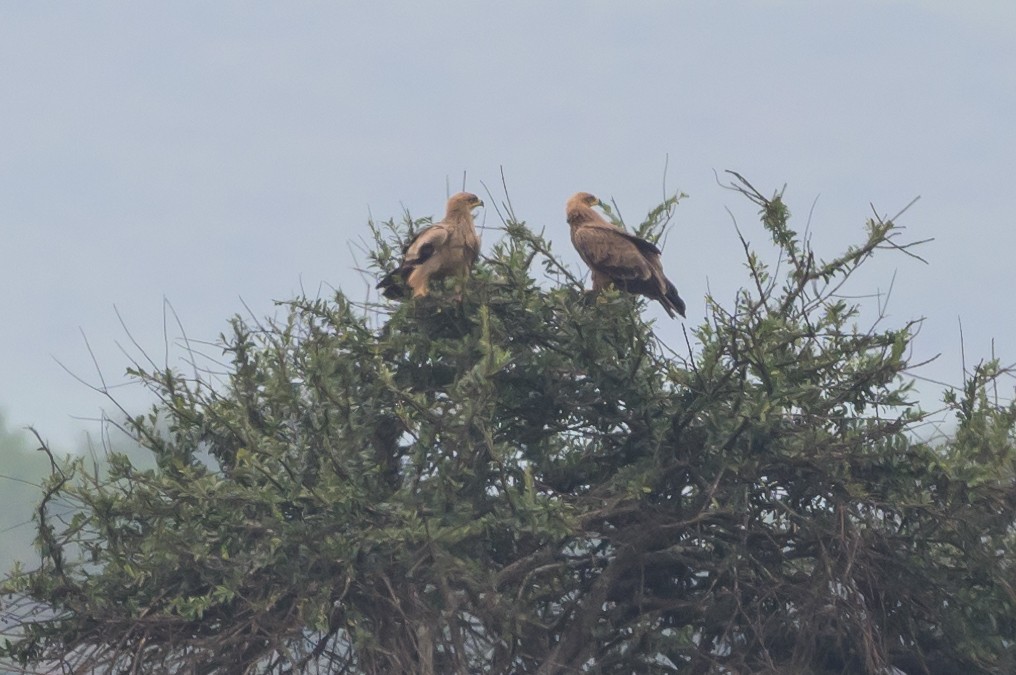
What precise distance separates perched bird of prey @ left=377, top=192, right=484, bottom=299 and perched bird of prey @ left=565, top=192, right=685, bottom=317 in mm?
906

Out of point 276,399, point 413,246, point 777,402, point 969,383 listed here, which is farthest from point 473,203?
point 969,383

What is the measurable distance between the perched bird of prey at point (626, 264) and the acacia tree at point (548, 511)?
27.4 inches

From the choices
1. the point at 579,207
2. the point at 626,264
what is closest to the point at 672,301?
the point at 626,264

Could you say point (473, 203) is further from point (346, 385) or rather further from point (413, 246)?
point (346, 385)

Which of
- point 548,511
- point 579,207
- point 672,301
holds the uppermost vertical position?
point 579,207

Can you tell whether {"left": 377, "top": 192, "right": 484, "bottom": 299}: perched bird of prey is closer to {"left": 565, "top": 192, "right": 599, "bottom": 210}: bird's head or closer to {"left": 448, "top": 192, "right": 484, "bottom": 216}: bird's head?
{"left": 448, "top": 192, "right": 484, "bottom": 216}: bird's head

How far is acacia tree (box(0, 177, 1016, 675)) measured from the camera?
27.3 feet

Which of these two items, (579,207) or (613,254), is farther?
(579,207)

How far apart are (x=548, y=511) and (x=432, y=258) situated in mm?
1993

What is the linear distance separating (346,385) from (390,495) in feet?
A: 2.56

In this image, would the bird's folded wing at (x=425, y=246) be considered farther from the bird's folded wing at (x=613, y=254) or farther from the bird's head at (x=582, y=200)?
the bird's head at (x=582, y=200)

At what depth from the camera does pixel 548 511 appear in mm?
7957

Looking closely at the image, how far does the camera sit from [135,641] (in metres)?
8.81

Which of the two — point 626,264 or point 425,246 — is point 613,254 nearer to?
point 626,264
